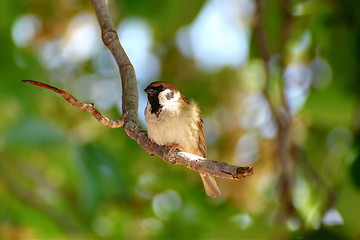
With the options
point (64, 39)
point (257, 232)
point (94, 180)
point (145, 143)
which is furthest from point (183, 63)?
point (145, 143)

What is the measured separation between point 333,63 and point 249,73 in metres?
1.48

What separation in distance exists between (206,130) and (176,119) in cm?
149

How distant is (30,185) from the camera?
12.7 feet

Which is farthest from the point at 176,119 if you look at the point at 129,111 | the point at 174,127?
the point at 129,111

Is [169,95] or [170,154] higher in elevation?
[169,95]

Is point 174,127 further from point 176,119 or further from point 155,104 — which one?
point 155,104

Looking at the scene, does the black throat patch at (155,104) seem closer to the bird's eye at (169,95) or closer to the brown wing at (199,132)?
Answer: the bird's eye at (169,95)

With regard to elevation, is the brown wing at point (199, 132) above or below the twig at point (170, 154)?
above

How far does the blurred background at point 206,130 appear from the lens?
9.68ft

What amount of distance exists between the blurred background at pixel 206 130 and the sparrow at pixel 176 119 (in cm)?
51

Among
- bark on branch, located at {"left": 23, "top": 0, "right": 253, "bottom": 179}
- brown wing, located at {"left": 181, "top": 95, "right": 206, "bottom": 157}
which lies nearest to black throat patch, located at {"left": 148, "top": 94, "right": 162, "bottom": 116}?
brown wing, located at {"left": 181, "top": 95, "right": 206, "bottom": 157}

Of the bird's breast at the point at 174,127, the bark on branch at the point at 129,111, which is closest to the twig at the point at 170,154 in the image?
the bark on branch at the point at 129,111

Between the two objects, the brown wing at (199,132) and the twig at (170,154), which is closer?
the twig at (170,154)

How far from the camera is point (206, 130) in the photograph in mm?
3914
